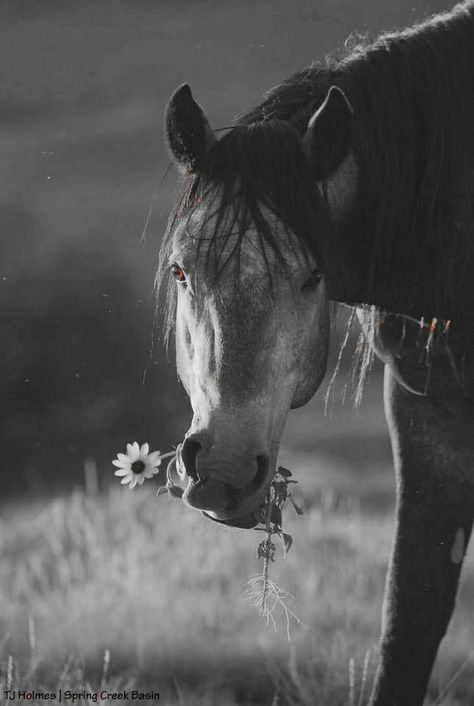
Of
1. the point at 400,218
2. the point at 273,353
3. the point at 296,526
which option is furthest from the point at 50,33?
the point at 273,353

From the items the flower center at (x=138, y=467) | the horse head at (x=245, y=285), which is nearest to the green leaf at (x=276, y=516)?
the horse head at (x=245, y=285)

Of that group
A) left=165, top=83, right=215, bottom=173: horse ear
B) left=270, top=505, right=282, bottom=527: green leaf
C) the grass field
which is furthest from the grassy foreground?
left=165, top=83, right=215, bottom=173: horse ear

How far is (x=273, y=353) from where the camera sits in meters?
2.39

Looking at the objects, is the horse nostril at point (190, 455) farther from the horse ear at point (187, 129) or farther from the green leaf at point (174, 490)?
the horse ear at point (187, 129)

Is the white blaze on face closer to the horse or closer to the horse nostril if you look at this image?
the horse

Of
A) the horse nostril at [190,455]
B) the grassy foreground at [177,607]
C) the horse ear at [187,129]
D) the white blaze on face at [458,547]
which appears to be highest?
the horse ear at [187,129]

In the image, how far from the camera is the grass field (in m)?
3.79

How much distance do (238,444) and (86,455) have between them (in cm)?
349

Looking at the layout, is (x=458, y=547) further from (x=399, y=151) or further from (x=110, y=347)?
(x=110, y=347)

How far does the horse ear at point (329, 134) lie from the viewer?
2.54 m

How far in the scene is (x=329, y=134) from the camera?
101 inches

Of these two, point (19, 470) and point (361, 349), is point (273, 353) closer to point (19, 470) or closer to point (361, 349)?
point (361, 349)

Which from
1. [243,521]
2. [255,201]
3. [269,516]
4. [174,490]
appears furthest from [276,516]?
[255,201]

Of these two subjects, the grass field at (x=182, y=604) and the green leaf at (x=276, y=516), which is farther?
the grass field at (x=182, y=604)
